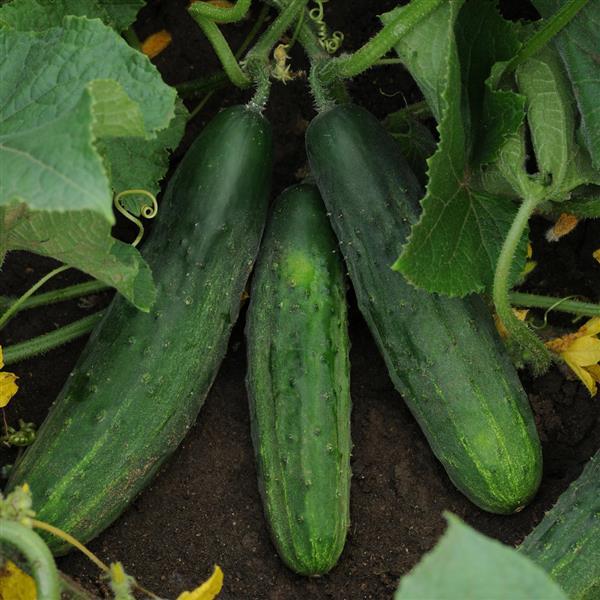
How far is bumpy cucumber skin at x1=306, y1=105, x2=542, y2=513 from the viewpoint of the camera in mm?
2352

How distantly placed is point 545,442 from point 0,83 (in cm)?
148

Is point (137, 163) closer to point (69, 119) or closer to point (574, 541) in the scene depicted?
point (69, 119)

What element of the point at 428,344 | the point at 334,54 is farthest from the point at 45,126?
the point at 334,54

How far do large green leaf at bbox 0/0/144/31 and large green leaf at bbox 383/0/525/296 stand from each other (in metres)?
0.65

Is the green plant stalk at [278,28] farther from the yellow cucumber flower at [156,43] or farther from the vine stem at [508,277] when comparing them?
the vine stem at [508,277]

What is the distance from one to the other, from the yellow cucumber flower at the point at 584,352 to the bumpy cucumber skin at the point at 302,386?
0.50 metres

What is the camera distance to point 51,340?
2.55 meters

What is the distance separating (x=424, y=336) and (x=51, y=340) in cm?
86

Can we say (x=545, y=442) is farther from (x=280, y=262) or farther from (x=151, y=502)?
(x=151, y=502)

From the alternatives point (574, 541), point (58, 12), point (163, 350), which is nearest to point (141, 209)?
point (163, 350)

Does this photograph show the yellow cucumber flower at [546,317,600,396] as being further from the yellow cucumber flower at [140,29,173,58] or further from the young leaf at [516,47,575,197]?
the yellow cucumber flower at [140,29,173,58]

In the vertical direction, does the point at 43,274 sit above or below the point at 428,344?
above

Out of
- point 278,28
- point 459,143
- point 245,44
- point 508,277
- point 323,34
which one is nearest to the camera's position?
point 459,143

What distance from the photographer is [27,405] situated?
2674mm
